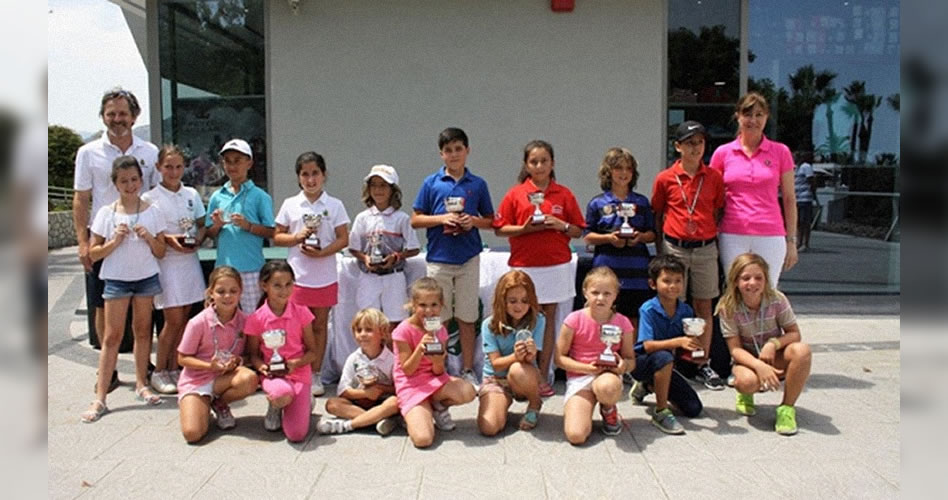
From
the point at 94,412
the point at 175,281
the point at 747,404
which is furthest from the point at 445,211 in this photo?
the point at 94,412

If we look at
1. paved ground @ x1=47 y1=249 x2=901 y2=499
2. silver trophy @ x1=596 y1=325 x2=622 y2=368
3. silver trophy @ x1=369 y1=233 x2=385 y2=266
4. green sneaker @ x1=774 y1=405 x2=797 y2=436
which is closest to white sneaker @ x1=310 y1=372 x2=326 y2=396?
paved ground @ x1=47 y1=249 x2=901 y2=499

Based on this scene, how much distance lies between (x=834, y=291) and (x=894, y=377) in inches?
185

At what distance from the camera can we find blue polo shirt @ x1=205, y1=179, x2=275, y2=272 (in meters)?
5.48

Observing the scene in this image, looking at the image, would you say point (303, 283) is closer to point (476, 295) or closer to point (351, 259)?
point (351, 259)

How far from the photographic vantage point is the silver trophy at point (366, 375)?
4734 mm

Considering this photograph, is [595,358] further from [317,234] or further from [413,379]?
[317,234]

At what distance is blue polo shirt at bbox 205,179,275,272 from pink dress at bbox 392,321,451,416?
1482 mm

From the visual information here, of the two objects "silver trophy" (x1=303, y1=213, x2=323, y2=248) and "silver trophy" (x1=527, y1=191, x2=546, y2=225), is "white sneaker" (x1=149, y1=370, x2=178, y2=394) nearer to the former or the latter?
"silver trophy" (x1=303, y1=213, x2=323, y2=248)

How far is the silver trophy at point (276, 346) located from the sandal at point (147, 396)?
126 cm

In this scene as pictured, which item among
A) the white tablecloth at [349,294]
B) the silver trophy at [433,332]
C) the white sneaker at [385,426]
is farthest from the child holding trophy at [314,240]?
the silver trophy at [433,332]

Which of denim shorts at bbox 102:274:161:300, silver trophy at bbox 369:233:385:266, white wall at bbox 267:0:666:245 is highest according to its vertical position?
white wall at bbox 267:0:666:245

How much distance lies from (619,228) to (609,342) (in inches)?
52.5

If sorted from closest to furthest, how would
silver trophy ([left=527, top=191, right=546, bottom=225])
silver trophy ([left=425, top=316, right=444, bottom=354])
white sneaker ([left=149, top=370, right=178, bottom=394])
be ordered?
silver trophy ([left=425, top=316, right=444, bottom=354])
silver trophy ([left=527, top=191, right=546, bottom=225])
white sneaker ([left=149, top=370, right=178, bottom=394])

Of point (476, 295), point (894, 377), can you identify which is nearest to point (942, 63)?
point (476, 295)
